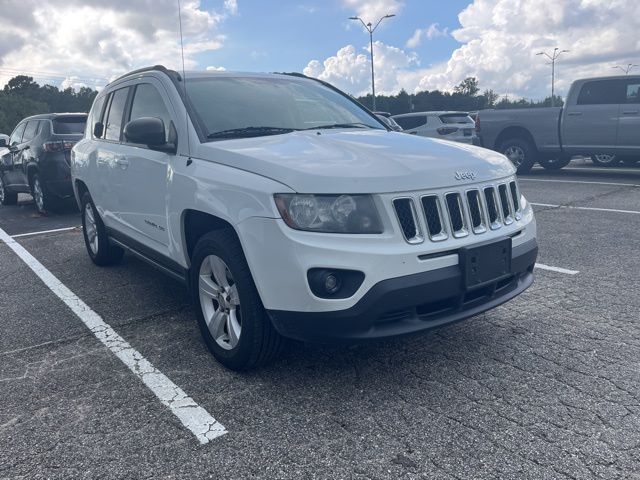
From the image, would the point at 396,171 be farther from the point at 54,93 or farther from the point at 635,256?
the point at 54,93

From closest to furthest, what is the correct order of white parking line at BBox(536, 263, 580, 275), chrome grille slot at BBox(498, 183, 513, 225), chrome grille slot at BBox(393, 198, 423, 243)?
chrome grille slot at BBox(393, 198, 423, 243) < chrome grille slot at BBox(498, 183, 513, 225) < white parking line at BBox(536, 263, 580, 275)

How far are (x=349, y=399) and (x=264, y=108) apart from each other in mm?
2103

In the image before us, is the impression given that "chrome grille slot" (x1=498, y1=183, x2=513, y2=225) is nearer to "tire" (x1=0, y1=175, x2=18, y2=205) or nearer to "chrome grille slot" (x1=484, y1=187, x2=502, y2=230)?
"chrome grille slot" (x1=484, y1=187, x2=502, y2=230)

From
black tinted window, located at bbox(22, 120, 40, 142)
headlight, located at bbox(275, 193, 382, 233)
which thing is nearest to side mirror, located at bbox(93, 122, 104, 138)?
headlight, located at bbox(275, 193, 382, 233)

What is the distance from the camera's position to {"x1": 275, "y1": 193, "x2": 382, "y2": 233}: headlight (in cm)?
272

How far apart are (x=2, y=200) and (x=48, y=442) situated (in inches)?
417

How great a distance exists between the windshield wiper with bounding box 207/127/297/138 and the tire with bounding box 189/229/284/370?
0.72 meters

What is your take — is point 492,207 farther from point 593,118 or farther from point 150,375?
point 593,118

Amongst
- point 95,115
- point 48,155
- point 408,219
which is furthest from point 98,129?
point 48,155

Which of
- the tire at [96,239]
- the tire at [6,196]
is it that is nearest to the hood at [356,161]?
the tire at [96,239]

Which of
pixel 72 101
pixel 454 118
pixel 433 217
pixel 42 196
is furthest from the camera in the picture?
pixel 72 101

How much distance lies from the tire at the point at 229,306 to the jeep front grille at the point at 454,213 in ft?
2.83

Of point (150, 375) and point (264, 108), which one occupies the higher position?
point (264, 108)

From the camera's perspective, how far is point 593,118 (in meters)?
11.6
